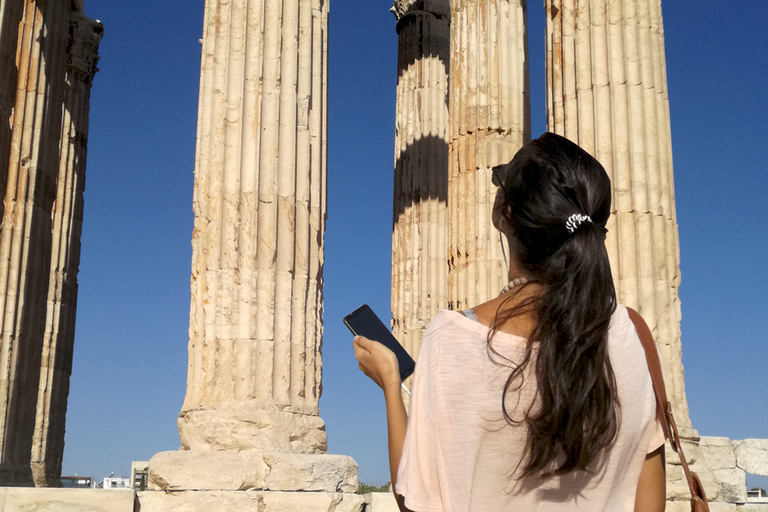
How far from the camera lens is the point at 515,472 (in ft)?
5.89

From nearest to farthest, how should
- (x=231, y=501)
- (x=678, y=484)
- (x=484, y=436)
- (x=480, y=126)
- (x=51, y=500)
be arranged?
(x=484, y=436) < (x=51, y=500) < (x=231, y=501) < (x=678, y=484) < (x=480, y=126)

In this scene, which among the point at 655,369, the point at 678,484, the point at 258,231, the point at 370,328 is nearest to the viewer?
the point at 655,369

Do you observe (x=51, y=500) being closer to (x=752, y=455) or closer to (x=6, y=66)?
(x=6, y=66)

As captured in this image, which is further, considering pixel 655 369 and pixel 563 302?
pixel 655 369

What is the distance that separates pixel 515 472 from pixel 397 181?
58.2 ft

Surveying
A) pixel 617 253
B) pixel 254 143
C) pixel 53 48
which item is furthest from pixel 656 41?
pixel 53 48

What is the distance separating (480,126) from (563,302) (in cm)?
1235

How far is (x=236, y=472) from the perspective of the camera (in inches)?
325

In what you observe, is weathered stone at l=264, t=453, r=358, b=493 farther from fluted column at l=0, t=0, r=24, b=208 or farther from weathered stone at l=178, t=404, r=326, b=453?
fluted column at l=0, t=0, r=24, b=208

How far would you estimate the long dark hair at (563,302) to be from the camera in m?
1.79

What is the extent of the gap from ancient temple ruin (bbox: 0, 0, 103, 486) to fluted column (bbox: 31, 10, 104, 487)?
23 mm

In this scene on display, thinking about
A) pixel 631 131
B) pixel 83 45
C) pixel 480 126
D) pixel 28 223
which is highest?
pixel 83 45

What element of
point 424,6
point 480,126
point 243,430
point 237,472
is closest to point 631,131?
point 480,126

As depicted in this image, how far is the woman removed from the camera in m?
1.79
